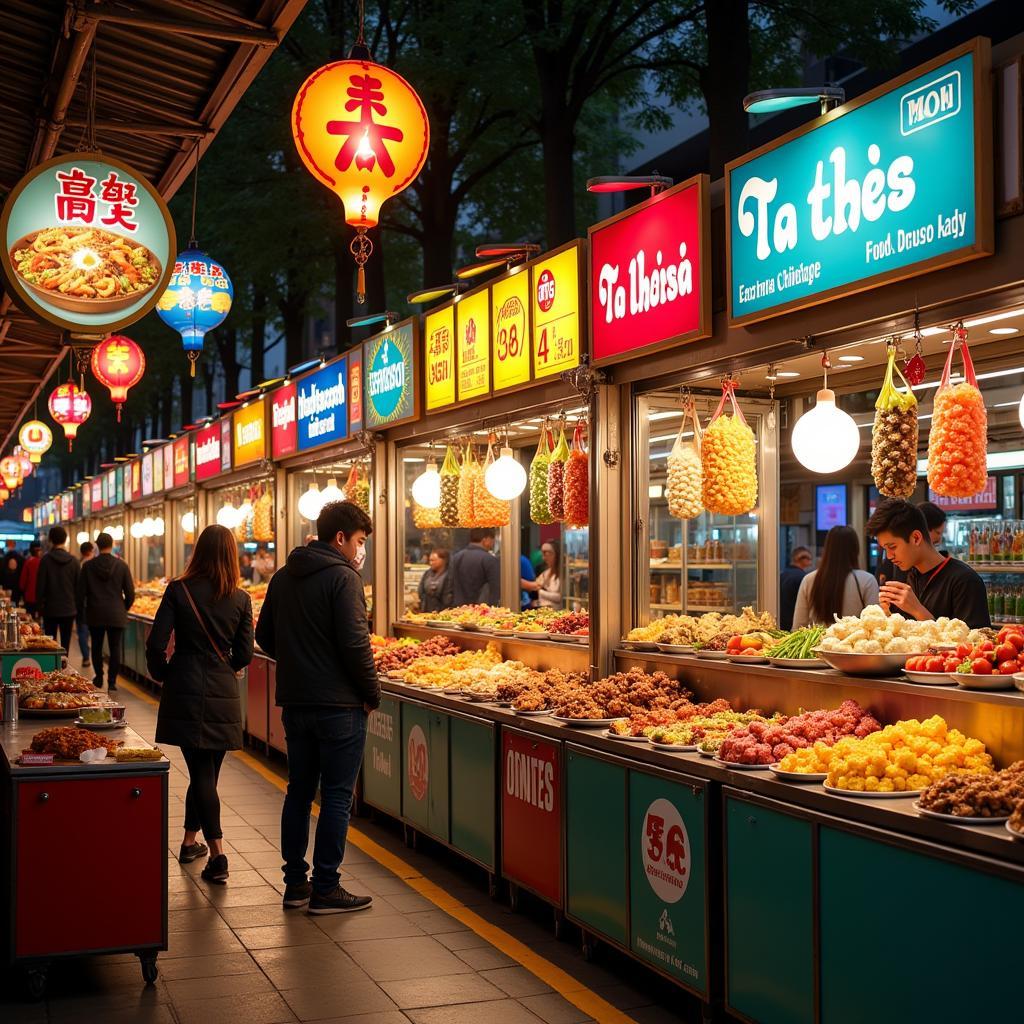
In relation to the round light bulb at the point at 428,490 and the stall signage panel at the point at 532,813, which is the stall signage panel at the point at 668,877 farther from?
the round light bulb at the point at 428,490

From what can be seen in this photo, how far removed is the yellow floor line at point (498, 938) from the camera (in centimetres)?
527

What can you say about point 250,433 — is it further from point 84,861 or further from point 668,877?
point 668,877

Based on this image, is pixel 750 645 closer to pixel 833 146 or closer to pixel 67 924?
pixel 833 146

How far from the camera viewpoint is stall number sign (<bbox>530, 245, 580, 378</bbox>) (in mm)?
7516

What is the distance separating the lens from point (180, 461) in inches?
825

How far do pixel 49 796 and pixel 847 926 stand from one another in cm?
353

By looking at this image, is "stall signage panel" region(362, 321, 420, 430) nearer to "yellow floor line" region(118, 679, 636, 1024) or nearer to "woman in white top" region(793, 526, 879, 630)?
"yellow floor line" region(118, 679, 636, 1024)

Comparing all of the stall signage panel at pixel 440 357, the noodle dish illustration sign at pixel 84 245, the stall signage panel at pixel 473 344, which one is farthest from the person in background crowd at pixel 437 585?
the noodle dish illustration sign at pixel 84 245

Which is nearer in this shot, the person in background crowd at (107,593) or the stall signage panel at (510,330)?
the stall signage panel at (510,330)

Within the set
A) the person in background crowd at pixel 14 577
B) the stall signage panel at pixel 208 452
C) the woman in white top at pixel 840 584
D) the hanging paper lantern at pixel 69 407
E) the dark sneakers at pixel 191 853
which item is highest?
the hanging paper lantern at pixel 69 407

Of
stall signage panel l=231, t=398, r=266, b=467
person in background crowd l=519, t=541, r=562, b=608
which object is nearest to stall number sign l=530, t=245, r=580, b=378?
person in background crowd l=519, t=541, r=562, b=608

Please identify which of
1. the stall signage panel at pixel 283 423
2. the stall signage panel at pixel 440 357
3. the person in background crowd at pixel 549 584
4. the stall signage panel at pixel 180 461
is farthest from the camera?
the stall signage panel at pixel 180 461

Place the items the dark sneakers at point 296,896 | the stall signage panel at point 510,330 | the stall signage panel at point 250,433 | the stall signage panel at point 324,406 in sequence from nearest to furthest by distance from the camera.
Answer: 1. the dark sneakers at point 296,896
2. the stall signage panel at point 510,330
3. the stall signage panel at point 324,406
4. the stall signage panel at point 250,433

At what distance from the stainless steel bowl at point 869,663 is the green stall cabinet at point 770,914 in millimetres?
910
